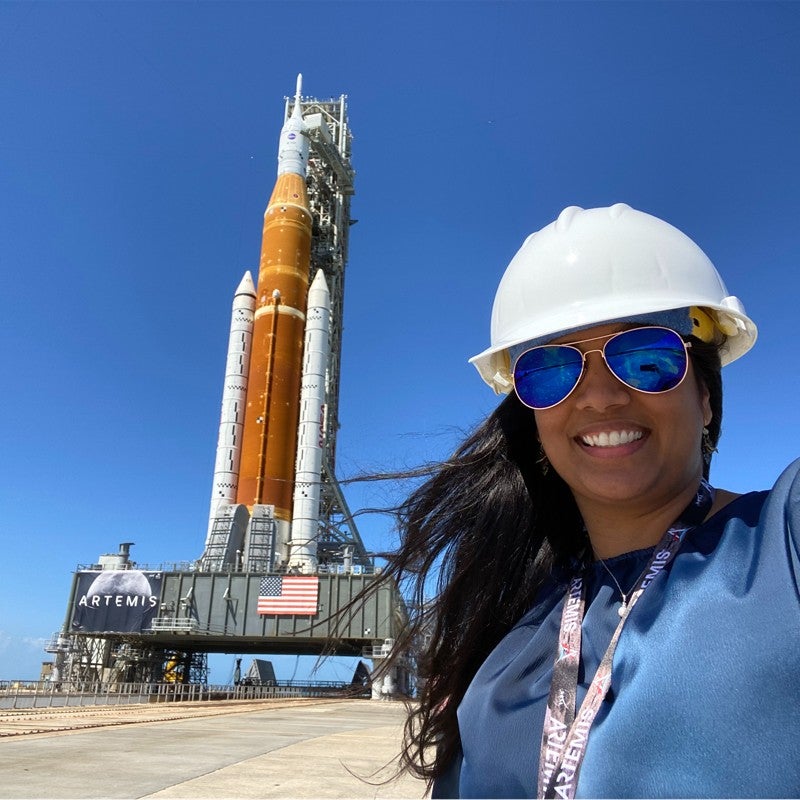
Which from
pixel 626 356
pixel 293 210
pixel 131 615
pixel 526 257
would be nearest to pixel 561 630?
pixel 626 356

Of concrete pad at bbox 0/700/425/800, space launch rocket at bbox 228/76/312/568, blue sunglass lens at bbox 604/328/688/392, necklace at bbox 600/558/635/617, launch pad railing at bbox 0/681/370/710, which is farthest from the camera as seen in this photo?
space launch rocket at bbox 228/76/312/568

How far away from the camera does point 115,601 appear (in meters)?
29.3

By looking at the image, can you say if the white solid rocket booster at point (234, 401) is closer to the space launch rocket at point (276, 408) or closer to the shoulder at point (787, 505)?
the space launch rocket at point (276, 408)

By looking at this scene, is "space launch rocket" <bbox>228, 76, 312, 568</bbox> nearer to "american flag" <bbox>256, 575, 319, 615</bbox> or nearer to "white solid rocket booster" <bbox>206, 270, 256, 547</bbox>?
"white solid rocket booster" <bbox>206, 270, 256, 547</bbox>

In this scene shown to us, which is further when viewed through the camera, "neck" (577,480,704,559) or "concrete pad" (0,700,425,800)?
"concrete pad" (0,700,425,800)

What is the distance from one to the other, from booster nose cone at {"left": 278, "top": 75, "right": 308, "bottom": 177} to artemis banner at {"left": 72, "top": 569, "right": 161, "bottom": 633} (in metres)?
21.8

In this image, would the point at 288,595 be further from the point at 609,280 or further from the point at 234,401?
the point at 609,280

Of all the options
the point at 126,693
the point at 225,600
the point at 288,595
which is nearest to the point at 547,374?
the point at 126,693

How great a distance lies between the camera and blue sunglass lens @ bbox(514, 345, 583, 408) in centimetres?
162

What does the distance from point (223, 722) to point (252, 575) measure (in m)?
19.4

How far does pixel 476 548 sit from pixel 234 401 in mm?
30993

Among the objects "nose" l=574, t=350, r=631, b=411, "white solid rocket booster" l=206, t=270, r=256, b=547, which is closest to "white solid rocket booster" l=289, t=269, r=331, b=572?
"white solid rocket booster" l=206, t=270, r=256, b=547

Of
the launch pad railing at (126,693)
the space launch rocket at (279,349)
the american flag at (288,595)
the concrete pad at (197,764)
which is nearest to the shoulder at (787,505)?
the concrete pad at (197,764)

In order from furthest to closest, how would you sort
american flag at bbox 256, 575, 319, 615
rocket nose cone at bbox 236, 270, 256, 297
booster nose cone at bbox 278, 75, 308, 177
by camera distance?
booster nose cone at bbox 278, 75, 308, 177 < rocket nose cone at bbox 236, 270, 256, 297 < american flag at bbox 256, 575, 319, 615
